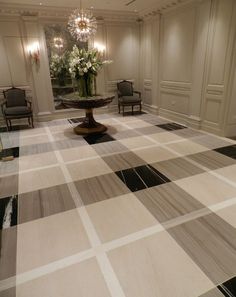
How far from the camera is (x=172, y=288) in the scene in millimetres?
1479

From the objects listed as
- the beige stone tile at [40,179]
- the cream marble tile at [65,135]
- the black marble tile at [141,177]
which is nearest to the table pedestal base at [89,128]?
the cream marble tile at [65,135]

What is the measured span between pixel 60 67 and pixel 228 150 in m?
4.75

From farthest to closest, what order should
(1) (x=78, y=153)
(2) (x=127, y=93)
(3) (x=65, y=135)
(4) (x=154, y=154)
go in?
(2) (x=127, y=93), (3) (x=65, y=135), (1) (x=78, y=153), (4) (x=154, y=154)

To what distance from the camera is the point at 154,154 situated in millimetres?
3686

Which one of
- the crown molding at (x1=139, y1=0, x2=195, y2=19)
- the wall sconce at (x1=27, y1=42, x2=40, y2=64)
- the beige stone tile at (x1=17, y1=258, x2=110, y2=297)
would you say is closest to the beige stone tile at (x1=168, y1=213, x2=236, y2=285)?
the beige stone tile at (x1=17, y1=258, x2=110, y2=297)

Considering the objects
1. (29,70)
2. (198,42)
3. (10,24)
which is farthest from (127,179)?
(10,24)

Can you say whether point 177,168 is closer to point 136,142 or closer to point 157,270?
point 136,142

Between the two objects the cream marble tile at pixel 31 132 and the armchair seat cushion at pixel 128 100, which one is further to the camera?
the armchair seat cushion at pixel 128 100

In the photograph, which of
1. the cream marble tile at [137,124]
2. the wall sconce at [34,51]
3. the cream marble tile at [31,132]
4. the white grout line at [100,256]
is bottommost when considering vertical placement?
the white grout line at [100,256]

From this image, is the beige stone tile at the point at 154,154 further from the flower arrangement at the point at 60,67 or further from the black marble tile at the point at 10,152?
the flower arrangement at the point at 60,67

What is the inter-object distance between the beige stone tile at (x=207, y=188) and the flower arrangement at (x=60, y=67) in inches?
185

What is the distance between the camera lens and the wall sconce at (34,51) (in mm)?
5535

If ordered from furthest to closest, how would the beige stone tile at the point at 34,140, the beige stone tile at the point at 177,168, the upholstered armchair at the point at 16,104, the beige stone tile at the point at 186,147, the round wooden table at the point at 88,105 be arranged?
the upholstered armchair at the point at 16,104
the beige stone tile at the point at 34,140
the round wooden table at the point at 88,105
the beige stone tile at the point at 186,147
the beige stone tile at the point at 177,168

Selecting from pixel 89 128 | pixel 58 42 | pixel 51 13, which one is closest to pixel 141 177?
pixel 89 128
